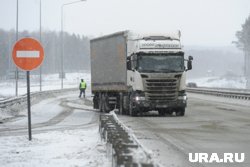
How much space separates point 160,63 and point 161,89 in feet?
3.55

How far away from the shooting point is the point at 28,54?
15.4m

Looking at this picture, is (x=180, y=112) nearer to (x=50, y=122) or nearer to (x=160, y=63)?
(x=160, y=63)

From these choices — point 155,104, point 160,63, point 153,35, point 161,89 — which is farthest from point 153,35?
point 155,104

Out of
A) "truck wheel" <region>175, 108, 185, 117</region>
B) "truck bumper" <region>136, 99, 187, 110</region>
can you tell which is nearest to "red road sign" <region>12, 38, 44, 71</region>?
"truck bumper" <region>136, 99, 187, 110</region>

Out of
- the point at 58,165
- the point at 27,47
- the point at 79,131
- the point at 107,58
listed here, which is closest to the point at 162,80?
the point at 107,58

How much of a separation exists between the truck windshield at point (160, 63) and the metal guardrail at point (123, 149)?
10.6 m

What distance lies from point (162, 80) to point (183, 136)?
8.81m

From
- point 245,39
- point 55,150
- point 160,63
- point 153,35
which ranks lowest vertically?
point 55,150

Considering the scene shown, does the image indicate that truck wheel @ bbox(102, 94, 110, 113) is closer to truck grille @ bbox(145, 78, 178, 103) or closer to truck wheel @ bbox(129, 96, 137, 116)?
truck wheel @ bbox(129, 96, 137, 116)

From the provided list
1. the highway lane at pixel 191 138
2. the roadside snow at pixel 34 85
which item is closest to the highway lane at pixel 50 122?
the highway lane at pixel 191 138

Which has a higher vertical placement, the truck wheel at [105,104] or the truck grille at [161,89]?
the truck grille at [161,89]

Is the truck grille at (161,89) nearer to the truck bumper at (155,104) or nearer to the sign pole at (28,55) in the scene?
the truck bumper at (155,104)

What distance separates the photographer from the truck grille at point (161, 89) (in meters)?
25.7

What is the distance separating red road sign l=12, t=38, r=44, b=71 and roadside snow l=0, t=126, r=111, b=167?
6.16 ft
